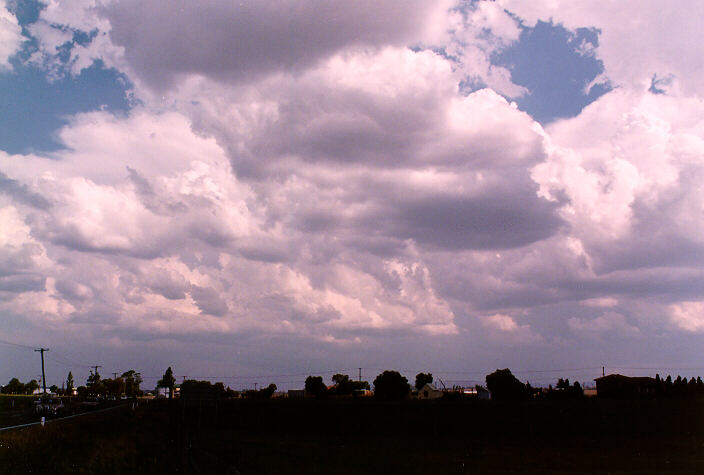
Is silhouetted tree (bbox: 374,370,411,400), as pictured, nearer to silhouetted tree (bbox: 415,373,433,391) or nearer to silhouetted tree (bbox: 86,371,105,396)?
silhouetted tree (bbox: 415,373,433,391)

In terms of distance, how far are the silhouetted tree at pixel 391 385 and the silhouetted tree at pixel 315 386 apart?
18789mm

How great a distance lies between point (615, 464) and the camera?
3394 cm

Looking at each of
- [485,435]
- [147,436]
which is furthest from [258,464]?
[485,435]

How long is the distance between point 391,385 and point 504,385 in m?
16.0

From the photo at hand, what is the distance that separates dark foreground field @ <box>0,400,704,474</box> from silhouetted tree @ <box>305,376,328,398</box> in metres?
44.8

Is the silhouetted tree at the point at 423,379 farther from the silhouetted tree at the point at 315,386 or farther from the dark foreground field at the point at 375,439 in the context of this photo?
the dark foreground field at the point at 375,439

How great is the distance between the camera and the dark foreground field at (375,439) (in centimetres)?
2803

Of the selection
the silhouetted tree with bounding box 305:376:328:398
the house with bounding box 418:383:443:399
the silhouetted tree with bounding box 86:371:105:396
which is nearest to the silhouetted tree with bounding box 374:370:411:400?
the house with bounding box 418:383:443:399

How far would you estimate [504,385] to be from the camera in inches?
3462

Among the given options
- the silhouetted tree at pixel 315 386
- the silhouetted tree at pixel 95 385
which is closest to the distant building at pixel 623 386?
the silhouetted tree at pixel 315 386

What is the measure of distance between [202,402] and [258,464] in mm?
4674

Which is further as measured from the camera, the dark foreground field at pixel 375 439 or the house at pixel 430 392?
the house at pixel 430 392

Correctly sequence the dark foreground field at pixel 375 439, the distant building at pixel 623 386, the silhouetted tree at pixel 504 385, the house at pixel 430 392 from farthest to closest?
the house at pixel 430 392
the silhouetted tree at pixel 504 385
the distant building at pixel 623 386
the dark foreground field at pixel 375 439

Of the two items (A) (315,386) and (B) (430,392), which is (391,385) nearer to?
(B) (430,392)
